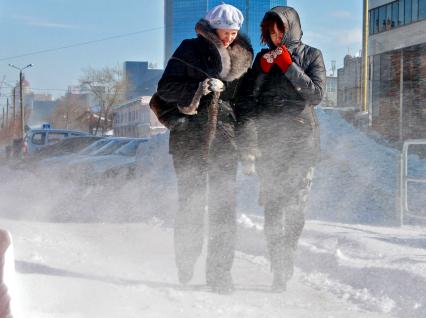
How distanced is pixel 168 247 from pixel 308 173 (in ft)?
6.36

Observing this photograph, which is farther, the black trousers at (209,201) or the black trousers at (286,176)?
the black trousers at (286,176)

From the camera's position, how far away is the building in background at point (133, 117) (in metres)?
68.2

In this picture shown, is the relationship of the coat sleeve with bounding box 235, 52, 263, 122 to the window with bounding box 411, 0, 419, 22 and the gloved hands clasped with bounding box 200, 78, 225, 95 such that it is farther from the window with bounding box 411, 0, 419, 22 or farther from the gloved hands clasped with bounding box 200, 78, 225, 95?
the window with bounding box 411, 0, 419, 22

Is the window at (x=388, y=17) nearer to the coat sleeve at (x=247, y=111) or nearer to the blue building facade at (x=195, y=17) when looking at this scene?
the blue building facade at (x=195, y=17)

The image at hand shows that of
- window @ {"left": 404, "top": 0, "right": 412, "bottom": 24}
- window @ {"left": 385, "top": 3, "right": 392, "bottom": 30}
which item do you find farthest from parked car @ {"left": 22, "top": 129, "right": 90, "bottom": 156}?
window @ {"left": 385, "top": 3, "right": 392, "bottom": 30}

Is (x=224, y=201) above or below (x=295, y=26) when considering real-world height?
below

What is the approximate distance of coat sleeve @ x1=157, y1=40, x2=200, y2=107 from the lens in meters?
3.92

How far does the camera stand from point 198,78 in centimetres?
395

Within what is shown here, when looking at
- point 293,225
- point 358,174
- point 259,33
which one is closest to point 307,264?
point 293,225

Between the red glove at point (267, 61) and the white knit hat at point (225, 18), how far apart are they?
0.90 feet

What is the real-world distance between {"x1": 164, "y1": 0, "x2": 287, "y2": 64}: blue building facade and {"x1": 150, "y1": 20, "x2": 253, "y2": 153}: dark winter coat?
0.22 meters

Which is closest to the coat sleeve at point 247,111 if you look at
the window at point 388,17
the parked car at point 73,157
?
the parked car at point 73,157

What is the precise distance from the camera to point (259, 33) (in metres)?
4.36

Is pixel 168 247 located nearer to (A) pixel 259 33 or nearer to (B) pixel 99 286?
(B) pixel 99 286
